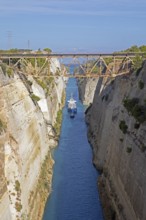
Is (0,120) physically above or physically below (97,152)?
above

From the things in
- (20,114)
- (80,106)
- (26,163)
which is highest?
(20,114)

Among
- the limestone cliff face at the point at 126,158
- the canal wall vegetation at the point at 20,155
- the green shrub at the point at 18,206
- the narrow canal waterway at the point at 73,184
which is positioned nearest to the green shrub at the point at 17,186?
the canal wall vegetation at the point at 20,155

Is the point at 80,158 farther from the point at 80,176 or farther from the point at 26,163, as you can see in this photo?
the point at 26,163

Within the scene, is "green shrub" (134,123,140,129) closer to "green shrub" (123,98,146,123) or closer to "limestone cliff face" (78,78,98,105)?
"green shrub" (123,98,146,123)

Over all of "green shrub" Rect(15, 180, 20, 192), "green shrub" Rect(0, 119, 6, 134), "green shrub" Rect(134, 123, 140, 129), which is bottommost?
"green shrub" Rect(15, 180, 20, 192)

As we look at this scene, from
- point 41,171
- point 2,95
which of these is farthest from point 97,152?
point 2,95

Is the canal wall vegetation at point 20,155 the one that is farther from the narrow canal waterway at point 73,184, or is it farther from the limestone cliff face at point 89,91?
the limestone cliff face at point 89,91

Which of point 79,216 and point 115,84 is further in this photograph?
point 115,84

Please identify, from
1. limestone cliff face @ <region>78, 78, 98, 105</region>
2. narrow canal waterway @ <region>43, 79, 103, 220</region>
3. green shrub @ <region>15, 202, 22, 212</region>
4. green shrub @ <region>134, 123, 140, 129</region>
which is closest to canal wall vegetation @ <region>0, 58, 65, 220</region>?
green shrub @ <region>15, 202, 22, 212</region>
